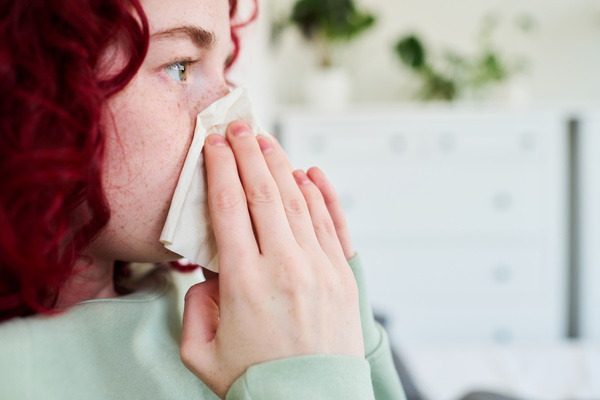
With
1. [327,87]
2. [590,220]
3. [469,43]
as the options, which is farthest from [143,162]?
[469,43]

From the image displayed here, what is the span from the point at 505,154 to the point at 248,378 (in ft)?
6.30

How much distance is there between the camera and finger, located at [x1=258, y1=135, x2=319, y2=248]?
0.46m

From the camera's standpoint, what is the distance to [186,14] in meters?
0.43

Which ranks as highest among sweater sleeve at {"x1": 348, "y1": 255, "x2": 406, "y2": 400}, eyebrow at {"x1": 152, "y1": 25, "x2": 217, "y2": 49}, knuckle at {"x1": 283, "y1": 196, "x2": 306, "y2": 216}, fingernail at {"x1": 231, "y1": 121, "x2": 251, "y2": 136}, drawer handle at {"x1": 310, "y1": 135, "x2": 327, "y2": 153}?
eyebrow at {"x1": 152, "y1": 25, "x2": 217, "y2": 49}

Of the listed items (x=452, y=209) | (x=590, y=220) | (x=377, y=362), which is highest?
(x=377, y=362)

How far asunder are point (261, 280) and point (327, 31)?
198cm

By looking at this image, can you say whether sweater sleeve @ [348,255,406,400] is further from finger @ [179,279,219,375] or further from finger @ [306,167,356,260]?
finger @ [179,279,219,375]

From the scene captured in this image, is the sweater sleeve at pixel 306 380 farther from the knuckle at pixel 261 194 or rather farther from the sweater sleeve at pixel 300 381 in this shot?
the knuckle at pixel 261 194

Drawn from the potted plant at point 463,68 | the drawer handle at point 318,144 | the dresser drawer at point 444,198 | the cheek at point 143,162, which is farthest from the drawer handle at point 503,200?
the cheek at point 143,162

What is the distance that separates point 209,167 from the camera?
0.45 metres

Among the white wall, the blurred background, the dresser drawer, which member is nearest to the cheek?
the blurred background

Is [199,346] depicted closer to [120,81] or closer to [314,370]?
[314,370]

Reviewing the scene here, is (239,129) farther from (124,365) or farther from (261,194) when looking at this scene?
(124,365)

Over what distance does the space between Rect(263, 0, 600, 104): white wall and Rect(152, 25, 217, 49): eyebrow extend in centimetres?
217
